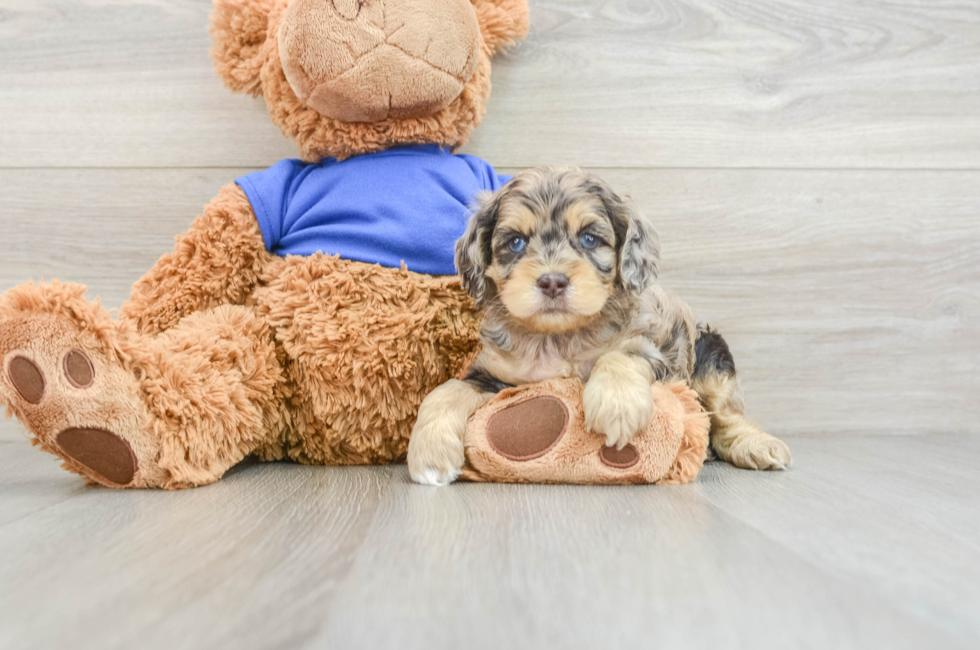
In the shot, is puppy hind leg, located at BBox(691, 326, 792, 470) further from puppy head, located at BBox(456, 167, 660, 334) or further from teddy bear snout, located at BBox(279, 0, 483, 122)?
teddy bear snout, located at BBox(279, 0, 483, 122)

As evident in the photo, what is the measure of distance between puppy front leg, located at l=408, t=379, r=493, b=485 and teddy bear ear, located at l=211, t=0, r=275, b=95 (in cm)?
106

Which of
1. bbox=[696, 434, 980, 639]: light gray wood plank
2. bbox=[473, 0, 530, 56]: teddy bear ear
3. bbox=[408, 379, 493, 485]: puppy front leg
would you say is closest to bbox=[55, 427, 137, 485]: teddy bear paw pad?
bbox=[408, 379, 493, 485]: puppy front leg

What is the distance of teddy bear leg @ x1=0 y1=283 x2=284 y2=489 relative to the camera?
143 cm

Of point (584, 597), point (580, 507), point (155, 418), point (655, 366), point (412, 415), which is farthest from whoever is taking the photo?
point (412, 415)

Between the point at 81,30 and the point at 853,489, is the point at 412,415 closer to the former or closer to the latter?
the point at 853,489

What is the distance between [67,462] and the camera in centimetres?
156

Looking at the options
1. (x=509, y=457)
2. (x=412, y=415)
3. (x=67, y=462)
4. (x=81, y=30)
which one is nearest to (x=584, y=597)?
(x=509, y=457)

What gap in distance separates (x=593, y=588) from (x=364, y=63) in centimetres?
136

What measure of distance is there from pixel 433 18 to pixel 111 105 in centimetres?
126

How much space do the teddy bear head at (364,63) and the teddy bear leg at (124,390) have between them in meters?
0.63

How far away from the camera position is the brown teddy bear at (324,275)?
1.59 m

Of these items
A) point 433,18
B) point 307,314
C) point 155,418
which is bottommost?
point 155,418

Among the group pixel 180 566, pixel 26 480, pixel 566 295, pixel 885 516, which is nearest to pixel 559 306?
pixel 566 295

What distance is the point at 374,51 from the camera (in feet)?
5.68
